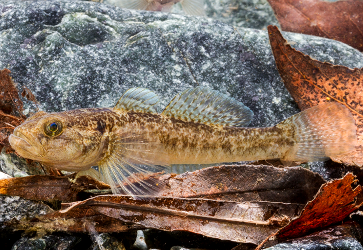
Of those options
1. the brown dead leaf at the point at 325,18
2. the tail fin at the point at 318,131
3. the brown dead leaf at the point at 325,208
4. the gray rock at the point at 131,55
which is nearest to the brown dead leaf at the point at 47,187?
the gray rock at the point at 131,55

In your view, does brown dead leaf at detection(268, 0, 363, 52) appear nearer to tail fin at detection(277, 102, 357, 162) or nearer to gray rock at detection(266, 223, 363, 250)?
tail fin at detection(277, 102, 357, 162)

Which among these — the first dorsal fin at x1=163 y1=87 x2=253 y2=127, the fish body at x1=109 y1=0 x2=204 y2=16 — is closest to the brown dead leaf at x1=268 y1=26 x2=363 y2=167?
the first dorsal fin at x1=163 y1=87 x2=253 y2=127

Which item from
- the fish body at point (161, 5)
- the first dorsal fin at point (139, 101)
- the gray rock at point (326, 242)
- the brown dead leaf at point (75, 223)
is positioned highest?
the fish body at point (161, 5)

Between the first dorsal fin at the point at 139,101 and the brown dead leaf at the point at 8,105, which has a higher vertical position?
the first dorsal fin at the point at 139,101

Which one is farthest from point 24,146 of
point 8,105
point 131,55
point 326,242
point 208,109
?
point 326,242

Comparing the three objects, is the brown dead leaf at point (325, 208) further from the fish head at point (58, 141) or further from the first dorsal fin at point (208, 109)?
the fish head at point (58, 141)

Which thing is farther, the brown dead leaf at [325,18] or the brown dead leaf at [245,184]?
the brown dead leaf at [325,18]
